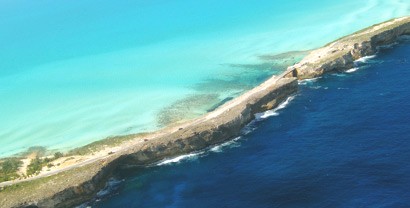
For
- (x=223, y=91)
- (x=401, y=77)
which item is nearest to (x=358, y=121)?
(x=401, y=77)

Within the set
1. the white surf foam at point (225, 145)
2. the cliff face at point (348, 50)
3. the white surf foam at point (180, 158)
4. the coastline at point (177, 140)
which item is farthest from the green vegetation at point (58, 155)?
the cliff face at point (348, 50)

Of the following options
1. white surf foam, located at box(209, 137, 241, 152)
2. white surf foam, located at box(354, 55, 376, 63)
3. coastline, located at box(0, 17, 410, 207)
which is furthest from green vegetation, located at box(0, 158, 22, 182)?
white surf foam, located at box(354, 55, 376, 63)

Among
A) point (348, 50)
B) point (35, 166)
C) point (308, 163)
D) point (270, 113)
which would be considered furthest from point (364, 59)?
point (35, 166)

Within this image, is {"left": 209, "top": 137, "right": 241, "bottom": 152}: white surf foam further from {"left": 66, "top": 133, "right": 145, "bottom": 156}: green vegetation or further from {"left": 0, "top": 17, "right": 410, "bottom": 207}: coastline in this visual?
{"left": 66, "top": 133, "right": 145, "bottom": 156}: green vegetation

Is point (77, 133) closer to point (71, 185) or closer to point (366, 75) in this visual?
point (71, 185)

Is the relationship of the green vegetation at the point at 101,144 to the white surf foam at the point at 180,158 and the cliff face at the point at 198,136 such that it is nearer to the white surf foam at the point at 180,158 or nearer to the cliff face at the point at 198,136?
the cliff face at the point at 198,136
